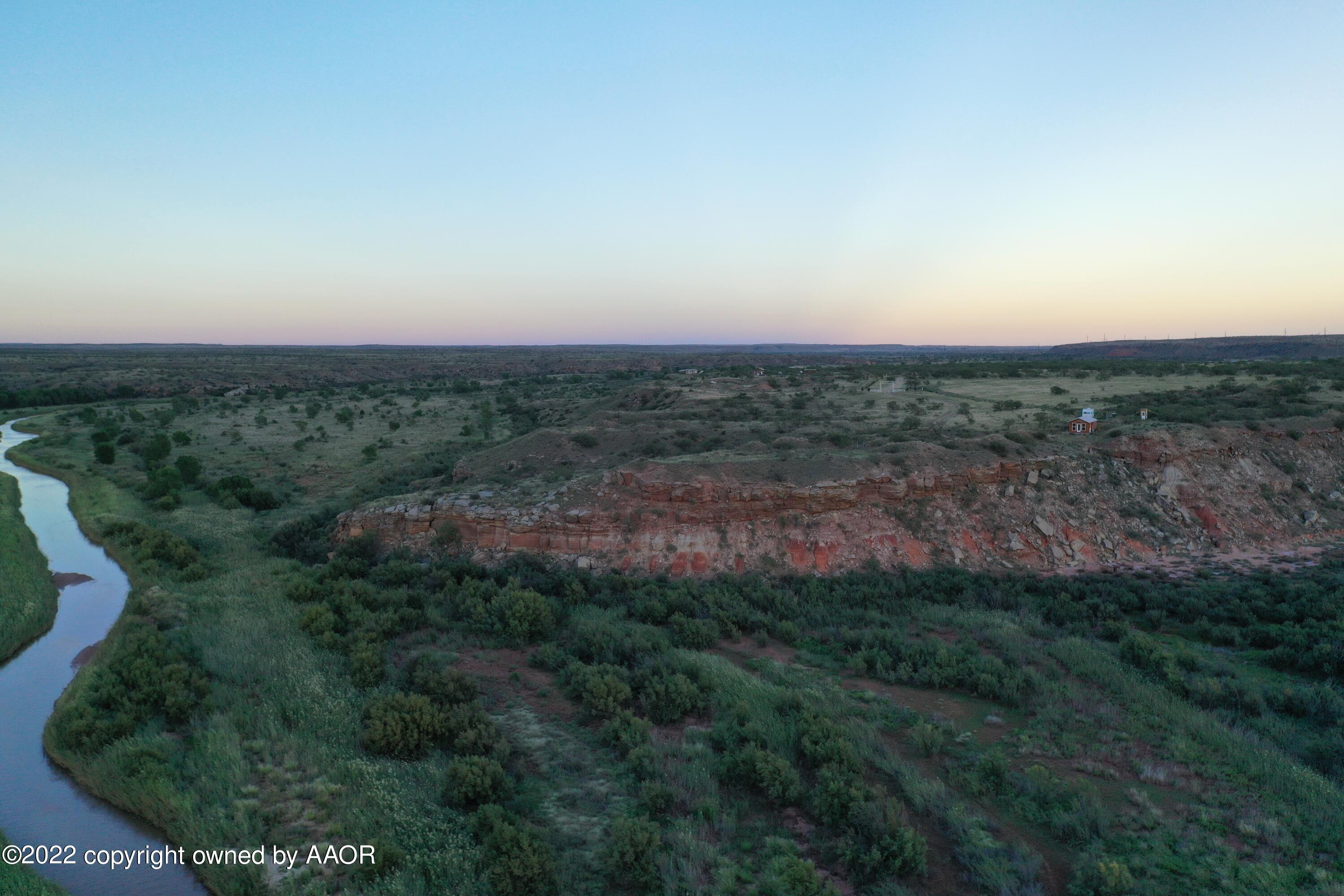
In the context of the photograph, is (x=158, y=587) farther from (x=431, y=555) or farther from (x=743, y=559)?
(x=743, y=559)

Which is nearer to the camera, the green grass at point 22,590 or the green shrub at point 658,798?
the green shrub at point 658,798

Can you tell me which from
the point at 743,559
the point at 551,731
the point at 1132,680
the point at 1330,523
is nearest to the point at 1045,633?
the point at 1132,680

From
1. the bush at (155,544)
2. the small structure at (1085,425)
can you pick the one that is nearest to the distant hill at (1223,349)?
the small structure at (1085,425)

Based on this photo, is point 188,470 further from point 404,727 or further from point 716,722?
point 716,722

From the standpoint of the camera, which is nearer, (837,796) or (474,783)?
A: (837,796)

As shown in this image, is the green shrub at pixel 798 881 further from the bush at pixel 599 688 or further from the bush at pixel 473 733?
the bush at pixel 473 733

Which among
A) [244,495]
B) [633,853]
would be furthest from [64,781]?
[244,495]
